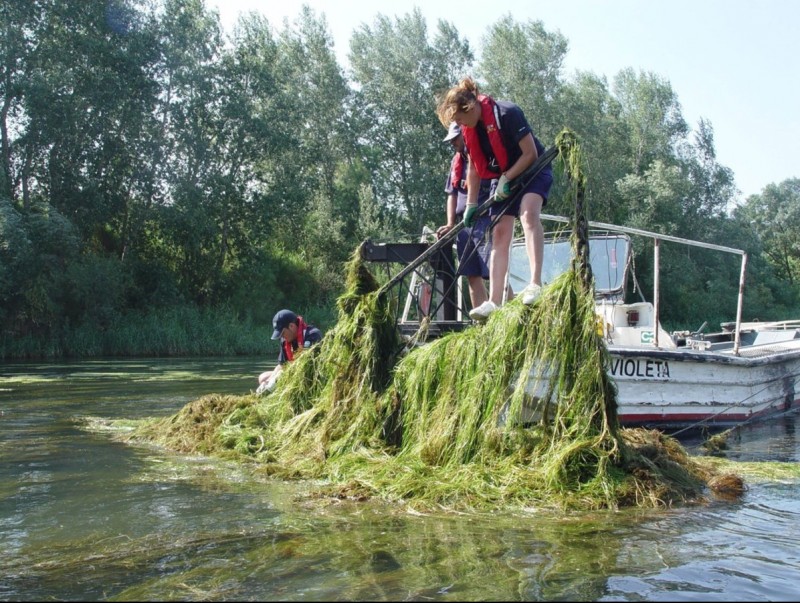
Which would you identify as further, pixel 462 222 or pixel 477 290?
pixel 477 290

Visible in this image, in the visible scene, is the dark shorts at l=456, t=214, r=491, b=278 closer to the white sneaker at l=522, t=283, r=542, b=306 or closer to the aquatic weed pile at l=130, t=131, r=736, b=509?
the aquatic weed pile at l=130, t=131, r=736, b=509

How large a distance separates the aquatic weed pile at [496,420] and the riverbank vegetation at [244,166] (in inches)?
966

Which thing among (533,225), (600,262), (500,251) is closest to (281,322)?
(500,251)

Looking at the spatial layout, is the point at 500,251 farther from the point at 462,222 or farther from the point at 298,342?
the point at 298,342

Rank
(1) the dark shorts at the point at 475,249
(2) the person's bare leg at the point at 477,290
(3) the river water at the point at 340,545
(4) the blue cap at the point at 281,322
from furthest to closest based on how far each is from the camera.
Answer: (4) the blue cap at the point at 281,322, (2) the person's bare leg at the point at 477,290, (1) the dark shorts at the point at 475,249, (3) the river water at the point at 340,545

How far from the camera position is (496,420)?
5.68 meters

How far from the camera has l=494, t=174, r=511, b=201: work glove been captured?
6.42 m

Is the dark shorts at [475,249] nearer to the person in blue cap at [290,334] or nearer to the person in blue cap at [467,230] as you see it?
the person in blue cap at [467,230]

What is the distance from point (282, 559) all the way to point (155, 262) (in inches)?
1501

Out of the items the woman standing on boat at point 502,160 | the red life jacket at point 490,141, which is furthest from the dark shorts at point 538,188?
the red life jacket at point 490,141

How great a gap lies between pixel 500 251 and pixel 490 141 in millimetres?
903

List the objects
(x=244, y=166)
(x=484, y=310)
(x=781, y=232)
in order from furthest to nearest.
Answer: (x=781, y=232) < (x=244, y=166) < (x=484, y=310)

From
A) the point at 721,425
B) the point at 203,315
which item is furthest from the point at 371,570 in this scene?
the point at 203,315

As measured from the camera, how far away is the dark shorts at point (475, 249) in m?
7.02
